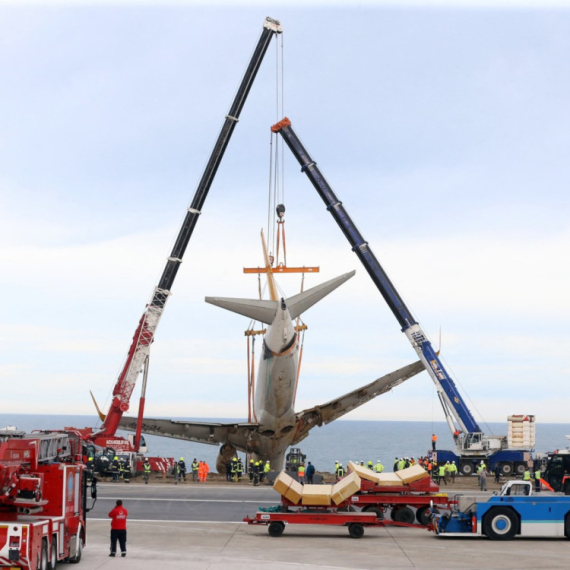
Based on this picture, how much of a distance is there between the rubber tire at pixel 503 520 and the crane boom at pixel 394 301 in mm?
27467

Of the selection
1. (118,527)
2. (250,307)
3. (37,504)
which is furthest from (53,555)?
(250,307)

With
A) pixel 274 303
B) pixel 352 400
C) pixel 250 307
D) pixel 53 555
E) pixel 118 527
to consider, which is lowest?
pixel 53 555

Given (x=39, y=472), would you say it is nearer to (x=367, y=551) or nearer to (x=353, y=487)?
(x=367, y=551)

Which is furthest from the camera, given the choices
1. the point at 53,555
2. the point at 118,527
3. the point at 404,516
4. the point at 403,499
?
the point at 404,516

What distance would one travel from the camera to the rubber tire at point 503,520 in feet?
79.2

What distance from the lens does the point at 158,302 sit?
52156 millimetres

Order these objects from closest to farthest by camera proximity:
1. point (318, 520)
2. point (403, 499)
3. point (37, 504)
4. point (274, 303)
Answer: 1. point (37, 504)
2. point (318, 520)
3. point (403, 499)
4. point (274, 303)

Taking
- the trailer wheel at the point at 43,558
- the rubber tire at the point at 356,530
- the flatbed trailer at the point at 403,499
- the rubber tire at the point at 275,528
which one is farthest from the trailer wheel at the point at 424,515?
the trailer wheel at the point at 43,558

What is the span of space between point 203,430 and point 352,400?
31.6 feet

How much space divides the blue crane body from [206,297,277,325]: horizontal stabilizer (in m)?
13.1

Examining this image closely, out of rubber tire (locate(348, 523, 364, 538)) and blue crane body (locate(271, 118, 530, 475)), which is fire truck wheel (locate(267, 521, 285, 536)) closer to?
rubber tire (locate(348, 523, 364, 538))

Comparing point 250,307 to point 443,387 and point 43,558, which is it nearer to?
point 443,387

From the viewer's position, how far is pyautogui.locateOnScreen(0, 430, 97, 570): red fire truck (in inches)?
628

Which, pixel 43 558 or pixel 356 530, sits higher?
pixel 43 558
